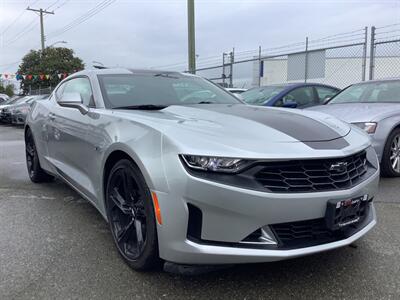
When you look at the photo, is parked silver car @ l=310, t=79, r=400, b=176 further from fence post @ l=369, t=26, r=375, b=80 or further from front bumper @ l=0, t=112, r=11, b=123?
front bumper @ l=0, t=112, r=11, b=123

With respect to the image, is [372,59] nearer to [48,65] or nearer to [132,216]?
[132,216]

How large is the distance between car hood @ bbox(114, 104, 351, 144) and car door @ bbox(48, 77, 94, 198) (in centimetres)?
57

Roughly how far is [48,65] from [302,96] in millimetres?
37058

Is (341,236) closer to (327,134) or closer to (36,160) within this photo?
(327,134)

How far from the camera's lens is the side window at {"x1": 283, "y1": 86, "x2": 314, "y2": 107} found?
24.3 ft

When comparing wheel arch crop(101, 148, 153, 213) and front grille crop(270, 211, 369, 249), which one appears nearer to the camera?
front grille crop(270, 211, 369, 249)

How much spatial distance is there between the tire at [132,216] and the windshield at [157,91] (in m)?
0.79

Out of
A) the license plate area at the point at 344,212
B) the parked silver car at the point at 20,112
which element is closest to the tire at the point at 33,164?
the license plate area at the point at 344,212

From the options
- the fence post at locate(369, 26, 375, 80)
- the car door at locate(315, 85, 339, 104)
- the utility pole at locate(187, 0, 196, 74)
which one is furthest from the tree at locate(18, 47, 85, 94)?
the car door at locate(315, 85, 339, 104)

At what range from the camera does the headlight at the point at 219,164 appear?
208 cm

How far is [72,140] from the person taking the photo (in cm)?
353

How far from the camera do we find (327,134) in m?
2.53

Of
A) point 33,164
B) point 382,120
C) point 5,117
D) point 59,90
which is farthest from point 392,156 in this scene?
point 5,117

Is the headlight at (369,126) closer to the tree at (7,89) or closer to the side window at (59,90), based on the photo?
the side window at (59,90)
